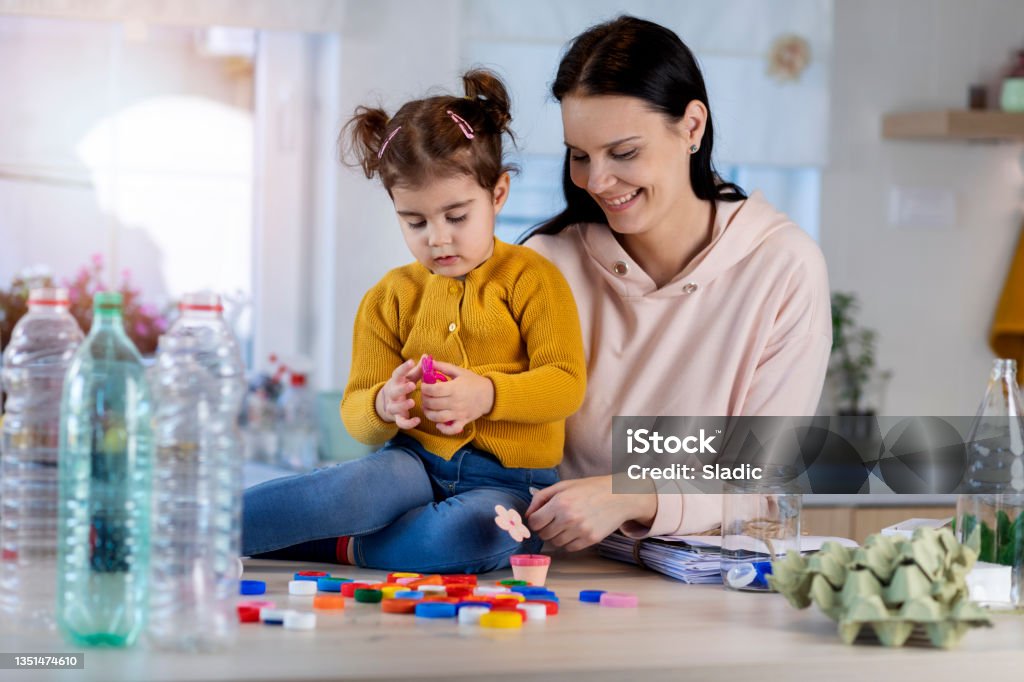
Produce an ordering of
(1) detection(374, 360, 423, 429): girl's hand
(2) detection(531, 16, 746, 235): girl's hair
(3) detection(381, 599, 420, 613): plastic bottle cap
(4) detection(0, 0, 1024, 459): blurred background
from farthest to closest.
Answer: (4) detection(0, 0, 1024, 459): blurred background → (2) detection(531, 16, 746, 235): girl's hair → (1) detection(374, 360, 423, 429): girl's hand → (3) detection(381, 599, 420, 613): plastic bottle cap

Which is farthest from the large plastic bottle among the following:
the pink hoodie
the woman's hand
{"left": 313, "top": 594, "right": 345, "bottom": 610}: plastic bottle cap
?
the pink hoodie

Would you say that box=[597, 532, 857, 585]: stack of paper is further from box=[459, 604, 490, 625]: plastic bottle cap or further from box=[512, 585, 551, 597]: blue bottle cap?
box=[459, 604, 490, 625]: plastic bottle cap

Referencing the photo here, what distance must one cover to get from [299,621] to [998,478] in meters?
0.71

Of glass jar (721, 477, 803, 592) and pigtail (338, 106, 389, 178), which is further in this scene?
pigtail (338, 106, 389, 178)

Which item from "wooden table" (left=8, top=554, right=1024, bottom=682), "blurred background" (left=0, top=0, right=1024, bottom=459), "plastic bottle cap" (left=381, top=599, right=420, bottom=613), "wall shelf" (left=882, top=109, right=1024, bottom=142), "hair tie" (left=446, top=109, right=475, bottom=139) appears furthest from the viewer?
"wall shelf" (left=882, top=109, right=1024, bottom=142)

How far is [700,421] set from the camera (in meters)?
1.76

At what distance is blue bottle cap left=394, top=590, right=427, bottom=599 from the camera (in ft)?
3.79

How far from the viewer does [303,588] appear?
1.20 metres

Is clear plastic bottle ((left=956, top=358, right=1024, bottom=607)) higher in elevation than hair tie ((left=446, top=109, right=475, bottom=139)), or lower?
lower

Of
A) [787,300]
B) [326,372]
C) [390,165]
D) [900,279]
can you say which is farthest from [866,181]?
[390,165]

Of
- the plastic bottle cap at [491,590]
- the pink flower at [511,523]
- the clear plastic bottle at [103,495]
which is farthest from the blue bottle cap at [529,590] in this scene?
the clear plastic bottle at [103,495]

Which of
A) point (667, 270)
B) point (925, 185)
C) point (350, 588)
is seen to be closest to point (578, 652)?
point (350, 588)

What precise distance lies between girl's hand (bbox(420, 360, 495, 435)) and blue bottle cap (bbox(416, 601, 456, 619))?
0.36 m

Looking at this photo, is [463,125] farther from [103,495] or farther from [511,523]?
[103,495]
